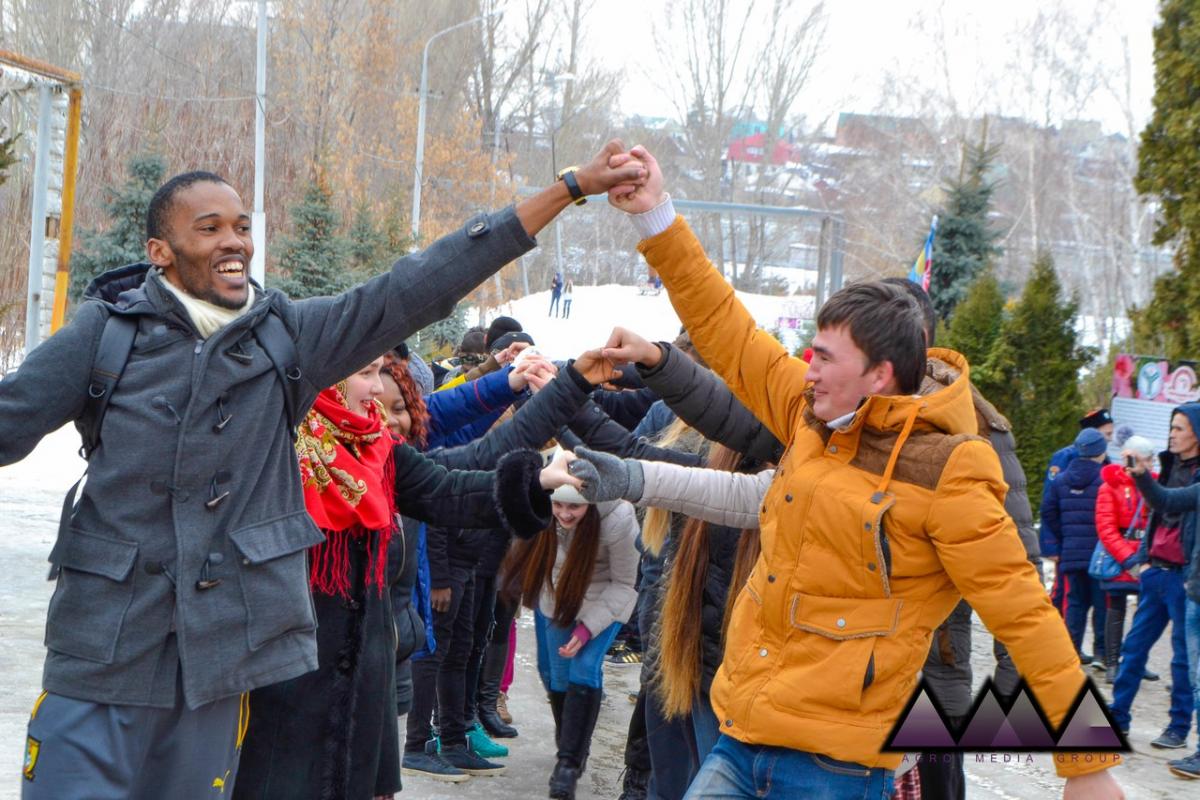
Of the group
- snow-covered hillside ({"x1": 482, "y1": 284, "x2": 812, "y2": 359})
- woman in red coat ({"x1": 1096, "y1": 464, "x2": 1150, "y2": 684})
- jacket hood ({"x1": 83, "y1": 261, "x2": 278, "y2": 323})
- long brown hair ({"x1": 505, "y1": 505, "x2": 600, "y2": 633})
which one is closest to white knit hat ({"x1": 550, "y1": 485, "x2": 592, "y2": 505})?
jacket hood ({"x1": 83, "y1": 261, "x2": 278, "y2": 323})

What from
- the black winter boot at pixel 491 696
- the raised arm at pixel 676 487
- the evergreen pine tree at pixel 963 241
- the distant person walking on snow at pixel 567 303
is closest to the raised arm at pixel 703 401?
the raised arm at pixel 676 487

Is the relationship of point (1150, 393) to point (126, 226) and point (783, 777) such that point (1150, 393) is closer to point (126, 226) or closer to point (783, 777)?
point (783, 777)

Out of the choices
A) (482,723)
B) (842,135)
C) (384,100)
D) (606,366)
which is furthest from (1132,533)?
(842,135)

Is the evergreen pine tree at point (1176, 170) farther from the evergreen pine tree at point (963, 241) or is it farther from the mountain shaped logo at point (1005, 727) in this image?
the mountain shaped logo at point (1005, 727)

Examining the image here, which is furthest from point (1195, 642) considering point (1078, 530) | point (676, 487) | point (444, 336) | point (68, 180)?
point (444, 336)

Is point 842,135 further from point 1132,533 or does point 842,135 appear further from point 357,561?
point 357,561

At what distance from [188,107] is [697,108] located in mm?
28423

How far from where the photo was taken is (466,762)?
668cm

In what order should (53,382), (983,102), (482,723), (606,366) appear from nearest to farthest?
1. (53,382)
2. (606,366)
3. (482,723)
4. (983,102)

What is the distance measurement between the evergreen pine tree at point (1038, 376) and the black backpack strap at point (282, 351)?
532 inches

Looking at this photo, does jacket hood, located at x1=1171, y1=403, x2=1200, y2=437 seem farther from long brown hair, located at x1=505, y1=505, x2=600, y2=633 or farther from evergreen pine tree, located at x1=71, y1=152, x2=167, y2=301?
evergreen pine tree, located at x1=71, y1=152, x2=167, y2=301

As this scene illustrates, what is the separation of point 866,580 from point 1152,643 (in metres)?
6.25

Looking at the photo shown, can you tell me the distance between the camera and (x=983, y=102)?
40250mm

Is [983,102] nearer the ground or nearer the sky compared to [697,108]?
nearer the ground
